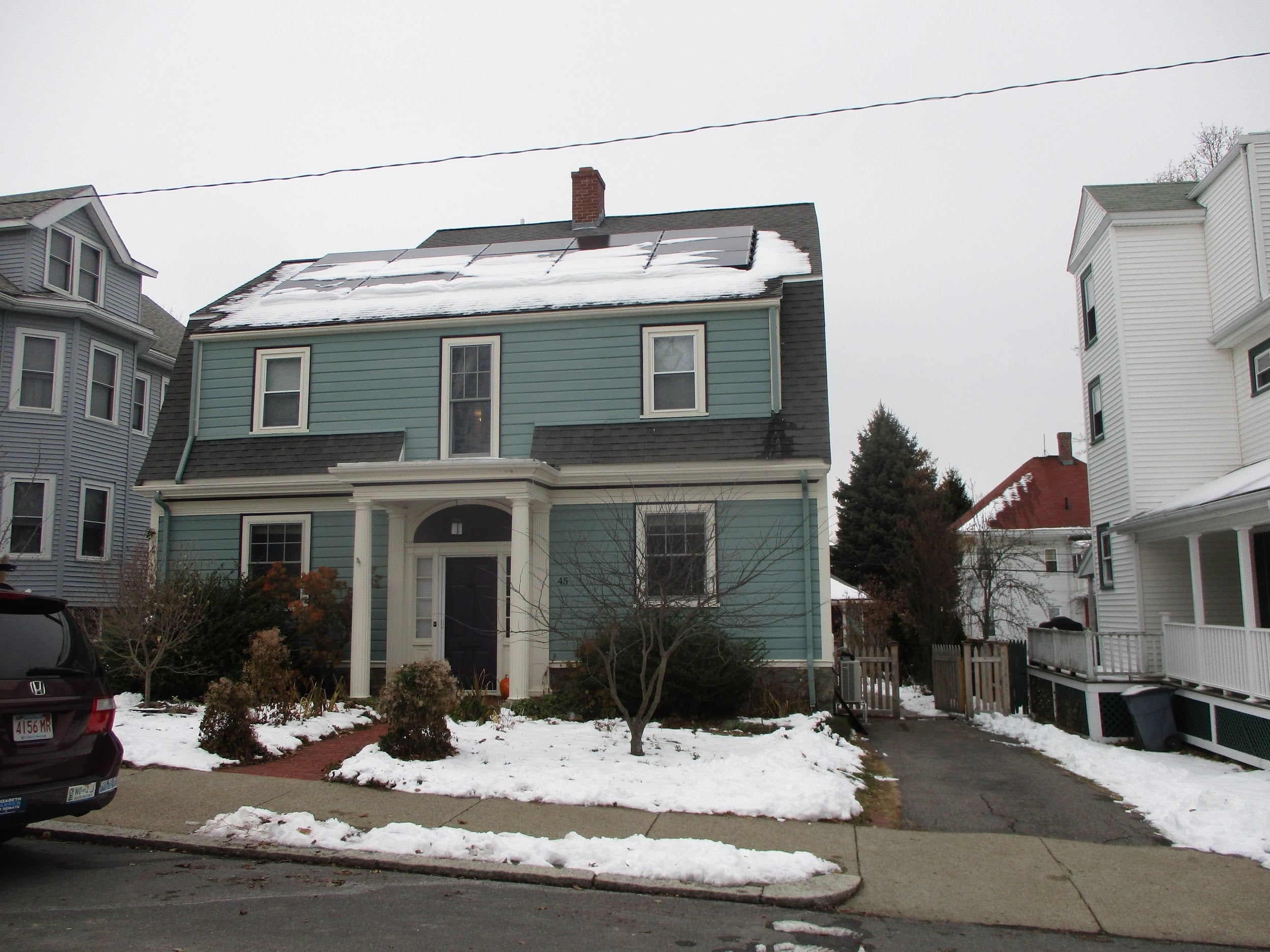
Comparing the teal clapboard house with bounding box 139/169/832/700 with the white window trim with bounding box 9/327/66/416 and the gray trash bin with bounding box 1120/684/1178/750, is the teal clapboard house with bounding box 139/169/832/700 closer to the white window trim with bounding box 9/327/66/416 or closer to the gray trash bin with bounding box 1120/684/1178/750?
the gray trash bin with bounding box 1120/684/1178/750

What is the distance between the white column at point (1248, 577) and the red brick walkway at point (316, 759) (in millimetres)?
10394

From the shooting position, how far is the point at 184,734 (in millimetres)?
10578

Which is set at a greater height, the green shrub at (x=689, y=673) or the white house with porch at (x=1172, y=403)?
the white house with porch at (x=1172, y=403)

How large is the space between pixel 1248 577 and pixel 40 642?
42.5ft

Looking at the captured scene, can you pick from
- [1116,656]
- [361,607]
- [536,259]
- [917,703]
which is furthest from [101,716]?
[917,703]

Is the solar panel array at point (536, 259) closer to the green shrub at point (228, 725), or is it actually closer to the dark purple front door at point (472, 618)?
the dark purple front door at point (472, 618)

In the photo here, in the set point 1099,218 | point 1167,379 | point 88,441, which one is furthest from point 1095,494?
point 88,441

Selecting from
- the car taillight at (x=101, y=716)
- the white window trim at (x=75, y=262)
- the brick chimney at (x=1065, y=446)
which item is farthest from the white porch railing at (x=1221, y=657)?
the brick chimney at (x=1065, y=446)

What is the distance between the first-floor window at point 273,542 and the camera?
51.1ft

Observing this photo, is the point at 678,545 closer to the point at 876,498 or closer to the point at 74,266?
the point at 74,266

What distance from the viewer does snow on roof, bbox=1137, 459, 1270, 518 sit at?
12.6 metres

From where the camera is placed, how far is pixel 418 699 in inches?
372

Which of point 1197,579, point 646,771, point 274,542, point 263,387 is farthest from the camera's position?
point 263,387

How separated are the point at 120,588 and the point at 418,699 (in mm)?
6064
